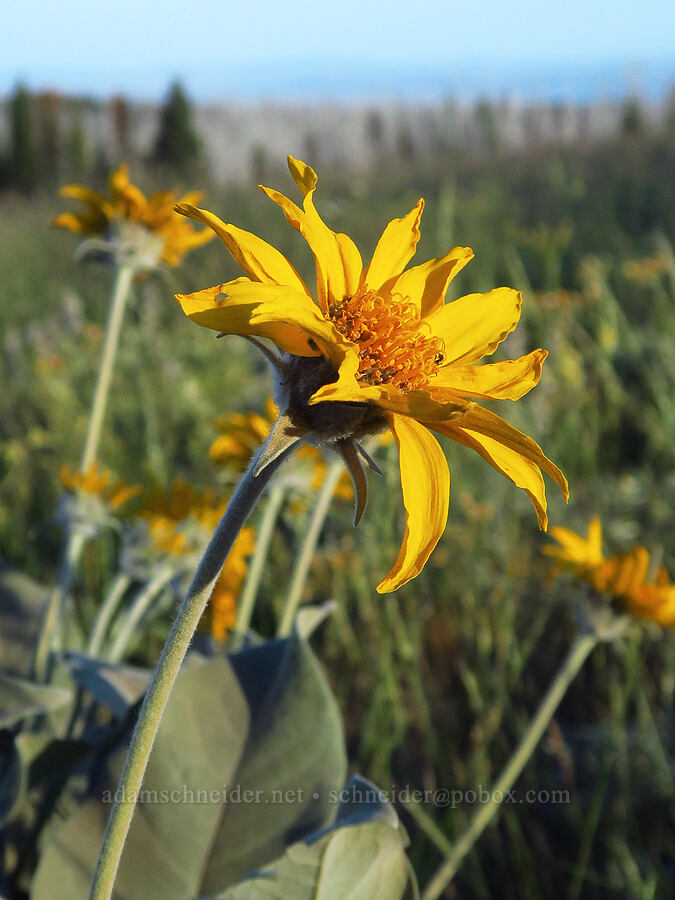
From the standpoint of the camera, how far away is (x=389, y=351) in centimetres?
73

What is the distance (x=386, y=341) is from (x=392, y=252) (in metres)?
0.11

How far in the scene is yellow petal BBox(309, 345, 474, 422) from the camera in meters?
0.58

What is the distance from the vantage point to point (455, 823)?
1.39m

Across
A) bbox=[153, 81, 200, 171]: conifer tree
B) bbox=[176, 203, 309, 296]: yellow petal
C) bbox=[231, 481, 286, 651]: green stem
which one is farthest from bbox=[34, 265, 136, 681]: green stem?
bbox=[153, 81, 200, 171]: conifer tree

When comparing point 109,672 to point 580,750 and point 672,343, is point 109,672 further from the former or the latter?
point 672,343

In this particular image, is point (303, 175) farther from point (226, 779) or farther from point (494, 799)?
point (494, 799)

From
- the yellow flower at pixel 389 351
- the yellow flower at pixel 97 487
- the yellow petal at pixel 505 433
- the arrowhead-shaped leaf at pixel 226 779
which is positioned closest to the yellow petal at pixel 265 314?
the yellow flower at pixel 389 351

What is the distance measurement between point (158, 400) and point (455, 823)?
2.27 meters

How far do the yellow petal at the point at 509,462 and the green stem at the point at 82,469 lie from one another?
846 mm

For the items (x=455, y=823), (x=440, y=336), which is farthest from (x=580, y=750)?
(x=440, y=336)

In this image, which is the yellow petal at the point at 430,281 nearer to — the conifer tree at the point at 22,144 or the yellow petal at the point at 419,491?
the yellow petal at the point at 419,491

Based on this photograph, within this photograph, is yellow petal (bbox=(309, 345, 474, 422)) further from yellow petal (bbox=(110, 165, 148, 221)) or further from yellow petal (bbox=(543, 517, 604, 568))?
yellow petal (bbox=(110, 165, 148, 221))

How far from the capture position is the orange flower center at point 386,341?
724 millimetres

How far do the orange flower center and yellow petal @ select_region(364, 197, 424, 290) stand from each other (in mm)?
38
